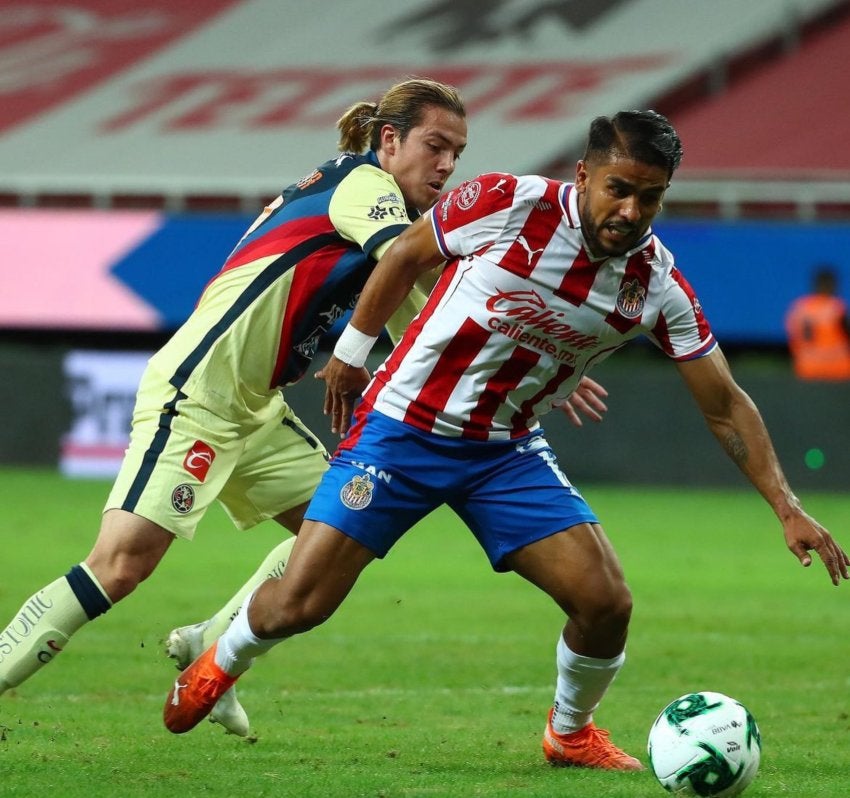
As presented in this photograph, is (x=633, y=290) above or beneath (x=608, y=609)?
above

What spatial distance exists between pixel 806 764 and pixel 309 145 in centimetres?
1940

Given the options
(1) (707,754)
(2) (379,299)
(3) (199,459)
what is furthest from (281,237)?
(1) (707,754)

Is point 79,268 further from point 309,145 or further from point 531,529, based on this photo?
point 531,529

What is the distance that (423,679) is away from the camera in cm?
749

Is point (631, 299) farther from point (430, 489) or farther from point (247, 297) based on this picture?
point (247, 297)

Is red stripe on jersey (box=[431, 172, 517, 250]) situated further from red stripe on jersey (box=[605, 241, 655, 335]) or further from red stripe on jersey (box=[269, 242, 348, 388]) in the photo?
red stripe on jersey (box=[269, 242, 348, 388])

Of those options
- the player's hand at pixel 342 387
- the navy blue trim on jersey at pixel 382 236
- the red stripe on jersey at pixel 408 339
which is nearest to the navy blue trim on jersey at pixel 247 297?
the navy blue trim on jersey at pixel 382 236

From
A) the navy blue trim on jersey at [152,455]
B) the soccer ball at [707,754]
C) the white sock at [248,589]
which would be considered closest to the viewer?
the soccer ball at [707,754]

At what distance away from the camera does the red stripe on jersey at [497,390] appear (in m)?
5.25

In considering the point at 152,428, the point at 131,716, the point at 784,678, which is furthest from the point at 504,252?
the point at 784,678

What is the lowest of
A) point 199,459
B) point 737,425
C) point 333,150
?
point 333,150

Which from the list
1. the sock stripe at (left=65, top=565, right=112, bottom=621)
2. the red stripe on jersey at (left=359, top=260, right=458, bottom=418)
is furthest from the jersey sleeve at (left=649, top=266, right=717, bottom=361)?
the sock stripe at (left=65, top=565, right=112, bottom=621)

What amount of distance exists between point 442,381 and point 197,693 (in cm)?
136

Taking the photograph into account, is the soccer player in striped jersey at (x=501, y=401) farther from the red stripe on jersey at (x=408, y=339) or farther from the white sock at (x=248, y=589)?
the white sock at (x=248, y=589)
